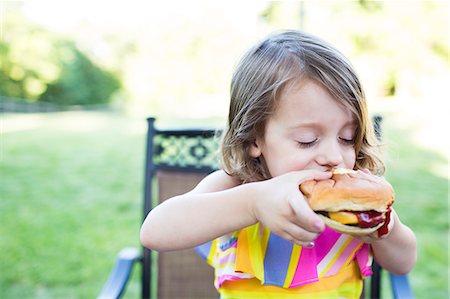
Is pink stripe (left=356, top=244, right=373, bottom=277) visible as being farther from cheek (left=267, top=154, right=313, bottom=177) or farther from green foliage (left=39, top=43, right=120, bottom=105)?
green foliage (left=39, top=43, right=120, bottom=105)

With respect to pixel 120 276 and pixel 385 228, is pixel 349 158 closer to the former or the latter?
pixel 385 228

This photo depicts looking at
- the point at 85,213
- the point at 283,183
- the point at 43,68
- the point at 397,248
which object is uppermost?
the point at 283,183

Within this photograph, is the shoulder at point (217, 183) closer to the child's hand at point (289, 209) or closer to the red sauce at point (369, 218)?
the child's hand at point (289, 209)

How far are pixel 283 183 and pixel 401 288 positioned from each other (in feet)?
2.80

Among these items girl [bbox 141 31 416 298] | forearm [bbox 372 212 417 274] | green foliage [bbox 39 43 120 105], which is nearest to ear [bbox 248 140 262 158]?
girl [bbox 141 31 416 298]

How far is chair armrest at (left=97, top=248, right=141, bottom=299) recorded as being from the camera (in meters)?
1.56

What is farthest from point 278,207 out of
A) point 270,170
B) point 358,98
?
point 358,98

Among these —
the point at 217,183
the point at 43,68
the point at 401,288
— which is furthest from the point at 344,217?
the point at 43,68

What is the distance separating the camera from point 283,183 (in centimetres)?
94

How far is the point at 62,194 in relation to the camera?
5.19 meters

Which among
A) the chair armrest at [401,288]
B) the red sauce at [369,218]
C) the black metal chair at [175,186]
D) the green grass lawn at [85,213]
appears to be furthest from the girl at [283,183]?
the black metal chair at [175,186]

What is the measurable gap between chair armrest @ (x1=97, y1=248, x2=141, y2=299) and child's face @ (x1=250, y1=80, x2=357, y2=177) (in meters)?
0.81

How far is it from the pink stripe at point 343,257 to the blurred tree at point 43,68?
19.1m

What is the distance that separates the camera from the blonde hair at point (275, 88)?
106cm
